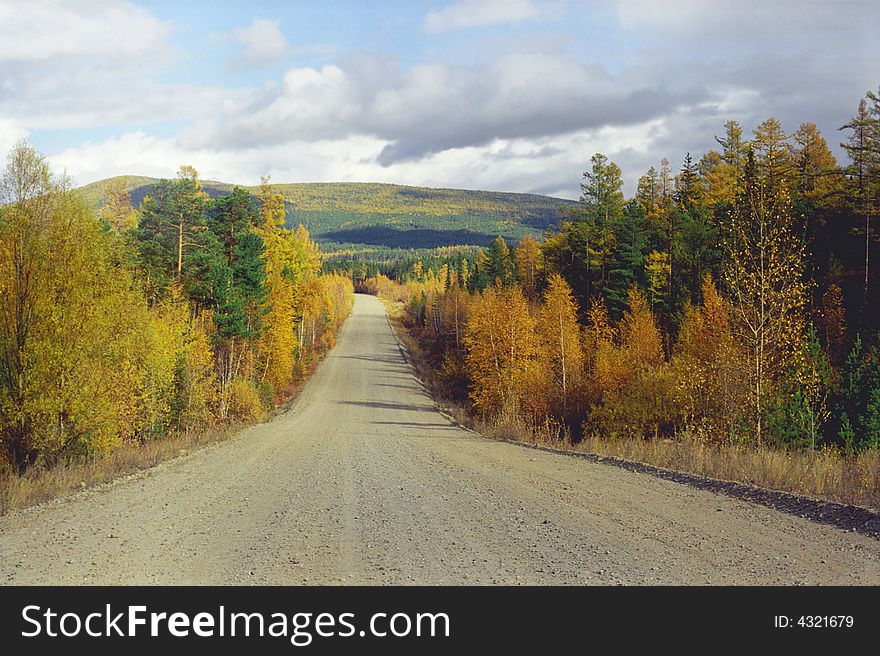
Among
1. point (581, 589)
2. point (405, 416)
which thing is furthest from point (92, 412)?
point (405, 416)

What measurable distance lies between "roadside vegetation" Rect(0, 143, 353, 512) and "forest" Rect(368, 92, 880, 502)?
14.6 m

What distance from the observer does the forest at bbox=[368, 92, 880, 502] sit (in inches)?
701

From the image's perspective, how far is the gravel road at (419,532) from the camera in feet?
23.2

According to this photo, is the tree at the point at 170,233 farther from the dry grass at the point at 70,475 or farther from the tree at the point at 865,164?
the tree at the point at 865,164

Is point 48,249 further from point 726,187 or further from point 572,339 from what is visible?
point 726,187

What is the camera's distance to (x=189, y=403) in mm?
34812

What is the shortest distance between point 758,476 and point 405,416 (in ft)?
96.5

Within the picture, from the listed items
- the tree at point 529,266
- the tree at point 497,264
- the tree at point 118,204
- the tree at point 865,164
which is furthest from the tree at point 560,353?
the tree at point 497,264

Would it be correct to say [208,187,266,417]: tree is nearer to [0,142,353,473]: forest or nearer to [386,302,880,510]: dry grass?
[0,142,353,473]: forest

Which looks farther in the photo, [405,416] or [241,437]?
[405,416]

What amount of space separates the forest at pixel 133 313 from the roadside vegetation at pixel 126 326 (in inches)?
2.3

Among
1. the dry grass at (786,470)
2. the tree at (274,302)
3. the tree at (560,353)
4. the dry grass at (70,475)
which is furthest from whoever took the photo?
the tree at (274,302)

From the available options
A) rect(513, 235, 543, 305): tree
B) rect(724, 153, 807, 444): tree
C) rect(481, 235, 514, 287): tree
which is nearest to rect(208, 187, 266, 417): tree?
rect(724, 153, 807, 444): tree

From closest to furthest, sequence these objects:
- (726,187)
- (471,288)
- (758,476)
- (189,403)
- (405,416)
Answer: (758,476) → (189,403) → (405,416) → (726,187) → (471,288)
